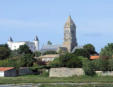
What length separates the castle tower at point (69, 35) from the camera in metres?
153

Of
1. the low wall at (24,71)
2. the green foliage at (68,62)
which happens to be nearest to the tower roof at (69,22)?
the green foliage at (68,62)

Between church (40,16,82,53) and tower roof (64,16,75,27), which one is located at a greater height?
Answer: tower roof (64,16,75,27)

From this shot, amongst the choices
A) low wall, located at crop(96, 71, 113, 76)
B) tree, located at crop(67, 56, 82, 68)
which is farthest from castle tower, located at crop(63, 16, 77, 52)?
low wall, located at crop(96, 71, 113, 76)

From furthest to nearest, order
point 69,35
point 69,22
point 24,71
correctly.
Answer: point 69,22, point 69,35, point 24,71

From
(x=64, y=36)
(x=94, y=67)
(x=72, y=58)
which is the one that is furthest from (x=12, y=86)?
(x=64, y=36)

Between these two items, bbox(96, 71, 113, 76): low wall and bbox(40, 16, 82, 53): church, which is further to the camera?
bbox(40, 16, 82, 53): church

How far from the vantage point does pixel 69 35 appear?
505 feet

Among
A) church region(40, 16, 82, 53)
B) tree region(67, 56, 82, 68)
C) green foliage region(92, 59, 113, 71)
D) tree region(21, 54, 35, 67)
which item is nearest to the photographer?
green foliage region(92, 59, 113, 71)

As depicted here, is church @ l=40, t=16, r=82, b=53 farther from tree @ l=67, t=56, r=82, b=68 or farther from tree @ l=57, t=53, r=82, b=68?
tree @ l=67, t=56, r=82, b=68

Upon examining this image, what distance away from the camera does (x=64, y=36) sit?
15525cm

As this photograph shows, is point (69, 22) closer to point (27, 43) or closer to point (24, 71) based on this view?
point (27, 43)

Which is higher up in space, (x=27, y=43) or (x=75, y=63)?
(x=27, y=43)

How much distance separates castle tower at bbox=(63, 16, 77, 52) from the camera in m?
153

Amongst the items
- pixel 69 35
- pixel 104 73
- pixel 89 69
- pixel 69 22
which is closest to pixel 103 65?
pixel 104 73
